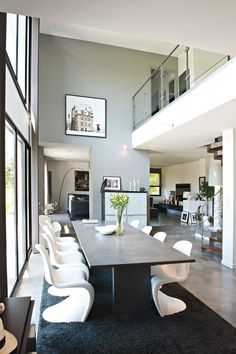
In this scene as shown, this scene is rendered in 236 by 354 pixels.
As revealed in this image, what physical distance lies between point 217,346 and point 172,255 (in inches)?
33.6

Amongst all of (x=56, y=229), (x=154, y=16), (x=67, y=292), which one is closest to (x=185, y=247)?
(x=67, y=292)

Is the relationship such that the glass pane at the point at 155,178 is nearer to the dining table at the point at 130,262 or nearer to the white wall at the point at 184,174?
the white wall at the point at 184,174

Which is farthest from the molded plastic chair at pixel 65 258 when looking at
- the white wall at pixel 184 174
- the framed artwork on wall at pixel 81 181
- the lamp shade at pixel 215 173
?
the framed artwork on wall at pixel 81 181

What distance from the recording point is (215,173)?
9.45 m

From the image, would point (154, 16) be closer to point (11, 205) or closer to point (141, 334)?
point (141, 334)

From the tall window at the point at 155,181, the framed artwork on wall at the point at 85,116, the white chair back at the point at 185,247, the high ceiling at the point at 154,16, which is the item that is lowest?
the white chair back at the point at 185,247

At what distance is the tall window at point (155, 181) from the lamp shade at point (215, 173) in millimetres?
5162

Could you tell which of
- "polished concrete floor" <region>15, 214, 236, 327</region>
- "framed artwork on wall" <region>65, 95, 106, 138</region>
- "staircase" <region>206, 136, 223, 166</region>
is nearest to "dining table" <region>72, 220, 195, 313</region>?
"polished concrete floor" <region>15, 214, 236, 327</region>

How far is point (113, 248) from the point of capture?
2842 mm

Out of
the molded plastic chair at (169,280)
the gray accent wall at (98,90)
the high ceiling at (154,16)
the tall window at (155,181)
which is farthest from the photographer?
the tall window at (155,181)

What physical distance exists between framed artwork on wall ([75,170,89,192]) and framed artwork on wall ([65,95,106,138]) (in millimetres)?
6150

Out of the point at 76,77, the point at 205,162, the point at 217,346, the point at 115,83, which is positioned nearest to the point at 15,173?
the point at 217,346

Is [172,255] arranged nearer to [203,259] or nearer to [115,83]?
[203,259]

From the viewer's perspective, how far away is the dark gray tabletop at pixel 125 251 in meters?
2.34
